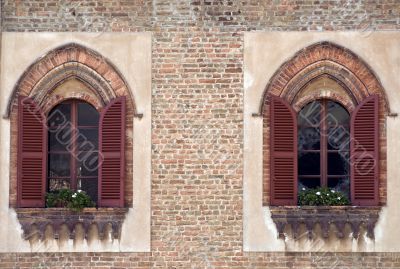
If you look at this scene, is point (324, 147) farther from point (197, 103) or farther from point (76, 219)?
point (76, 219)

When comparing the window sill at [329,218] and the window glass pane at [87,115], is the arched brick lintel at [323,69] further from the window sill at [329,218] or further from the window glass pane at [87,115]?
the window glass pane at [87,115]

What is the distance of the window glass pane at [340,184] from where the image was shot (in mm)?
17281

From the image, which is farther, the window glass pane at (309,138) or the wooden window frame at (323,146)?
the window glass pane at (309,138)

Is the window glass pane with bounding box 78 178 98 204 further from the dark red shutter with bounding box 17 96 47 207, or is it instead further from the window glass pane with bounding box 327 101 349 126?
the window glass pane with bounding box 327 101 349 126

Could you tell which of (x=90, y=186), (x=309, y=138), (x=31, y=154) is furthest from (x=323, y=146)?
(x=31, y=154)

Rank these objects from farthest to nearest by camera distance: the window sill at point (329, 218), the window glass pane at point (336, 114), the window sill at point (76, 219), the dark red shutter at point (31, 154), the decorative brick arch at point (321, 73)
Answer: the window glass pane at point (336, 114) < the decorative brick arch at point (321, 73) < the dark red shutter at point (31, 154) < the window sill at point (76, 219) < the window sill at point (329, 218)

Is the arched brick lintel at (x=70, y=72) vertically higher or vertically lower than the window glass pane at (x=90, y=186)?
higher

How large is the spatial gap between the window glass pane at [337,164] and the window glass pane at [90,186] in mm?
3731

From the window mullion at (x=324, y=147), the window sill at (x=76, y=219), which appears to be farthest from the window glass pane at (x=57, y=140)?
Result: the window mullion at (x=324, y=147)

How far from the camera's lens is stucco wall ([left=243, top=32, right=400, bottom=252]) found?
16.9 m

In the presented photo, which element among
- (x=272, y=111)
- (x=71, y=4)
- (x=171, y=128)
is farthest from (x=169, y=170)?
(x=71, y=4)

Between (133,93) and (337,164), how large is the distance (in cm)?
343

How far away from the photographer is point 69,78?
1739 centimetres

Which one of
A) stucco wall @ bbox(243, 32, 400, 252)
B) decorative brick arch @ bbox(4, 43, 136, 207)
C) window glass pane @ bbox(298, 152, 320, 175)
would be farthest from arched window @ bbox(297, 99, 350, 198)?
decorative brick arch @ bbox(4, 43, 136, 207)
